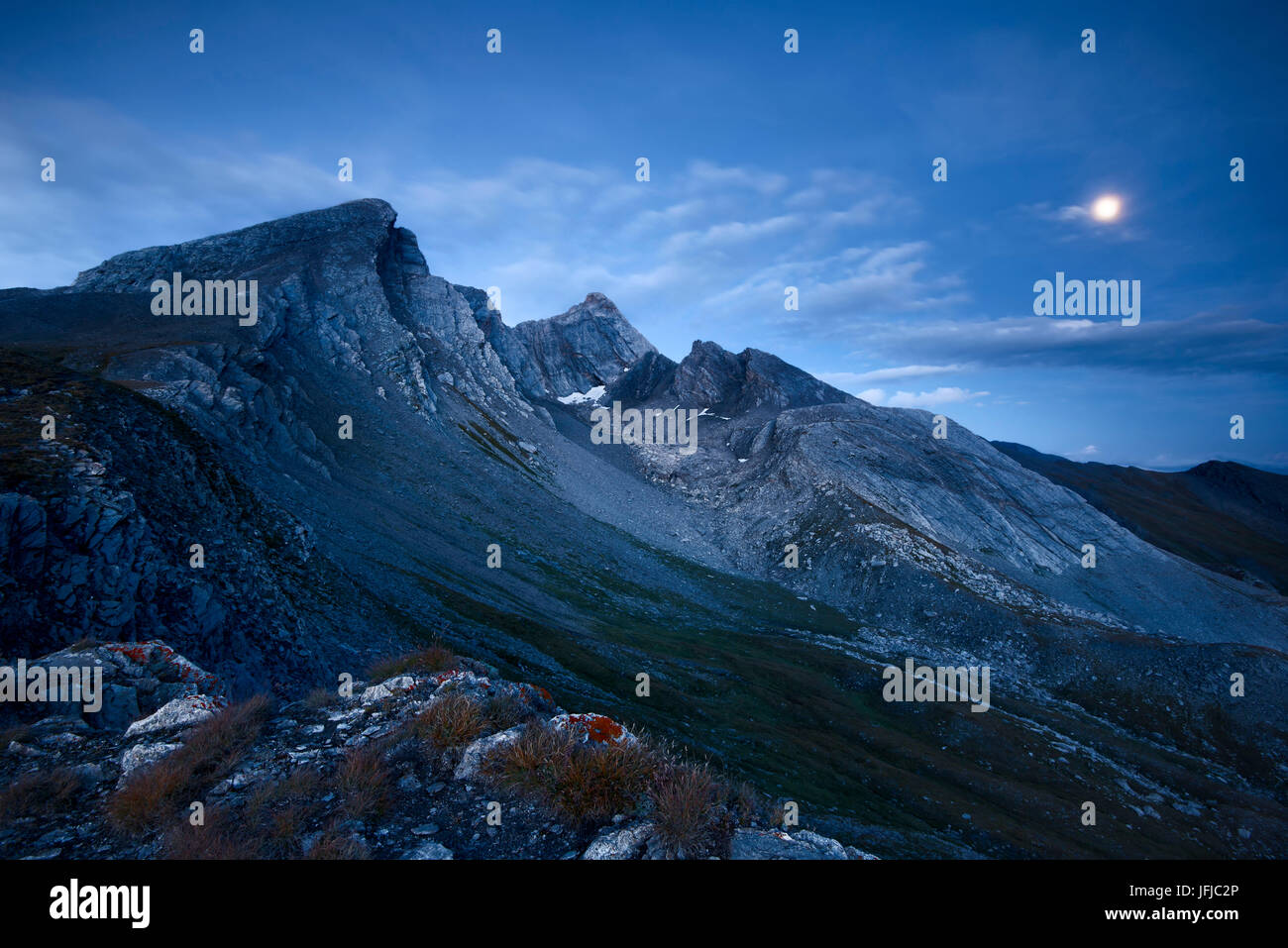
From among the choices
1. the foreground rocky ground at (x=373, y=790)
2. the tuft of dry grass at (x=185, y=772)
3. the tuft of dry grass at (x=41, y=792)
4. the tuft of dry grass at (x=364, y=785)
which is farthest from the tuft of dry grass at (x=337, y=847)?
the tuft of dry grass at (x=41, y=792)

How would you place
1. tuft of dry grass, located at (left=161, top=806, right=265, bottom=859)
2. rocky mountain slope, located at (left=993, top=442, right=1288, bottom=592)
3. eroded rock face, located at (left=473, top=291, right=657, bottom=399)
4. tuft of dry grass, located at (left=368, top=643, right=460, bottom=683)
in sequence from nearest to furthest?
1. tuft of dry grass, located at (left=161, top=806, right=265, bottom=859)
2. tuft of dry grass, located at (left=368, top=643, right=460, bottom=683)
3. rocky mountain slope, located at (left=993, top=442, right=1288, bottom=592)
4. eroded rock face, located at (left=473, top=291, right=657, bottom=399)

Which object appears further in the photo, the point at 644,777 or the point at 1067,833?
the point at 1067,833

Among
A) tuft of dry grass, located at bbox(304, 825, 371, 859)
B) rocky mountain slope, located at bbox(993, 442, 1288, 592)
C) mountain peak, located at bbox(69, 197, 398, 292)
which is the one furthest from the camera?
rocky mountain slope, located at bbox(993, 442, 1288, 592)

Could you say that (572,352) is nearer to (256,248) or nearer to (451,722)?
(256,248)

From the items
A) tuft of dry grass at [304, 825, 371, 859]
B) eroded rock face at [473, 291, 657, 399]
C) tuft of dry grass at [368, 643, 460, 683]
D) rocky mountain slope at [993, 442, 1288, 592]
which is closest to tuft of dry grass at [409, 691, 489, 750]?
tuft of dry grass at [304, 825, 371, 859]

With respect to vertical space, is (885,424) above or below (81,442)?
above

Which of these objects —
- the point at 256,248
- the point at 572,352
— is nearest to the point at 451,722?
the point at 256,248

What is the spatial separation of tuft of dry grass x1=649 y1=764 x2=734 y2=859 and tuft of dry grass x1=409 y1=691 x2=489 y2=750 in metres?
3.00

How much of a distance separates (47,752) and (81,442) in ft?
57.3

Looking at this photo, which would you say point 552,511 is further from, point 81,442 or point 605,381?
point 605,381

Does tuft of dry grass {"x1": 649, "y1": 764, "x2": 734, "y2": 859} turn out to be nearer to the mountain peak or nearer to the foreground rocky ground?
the foreground rocky ground

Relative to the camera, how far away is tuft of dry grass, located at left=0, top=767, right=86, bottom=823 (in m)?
6.58
